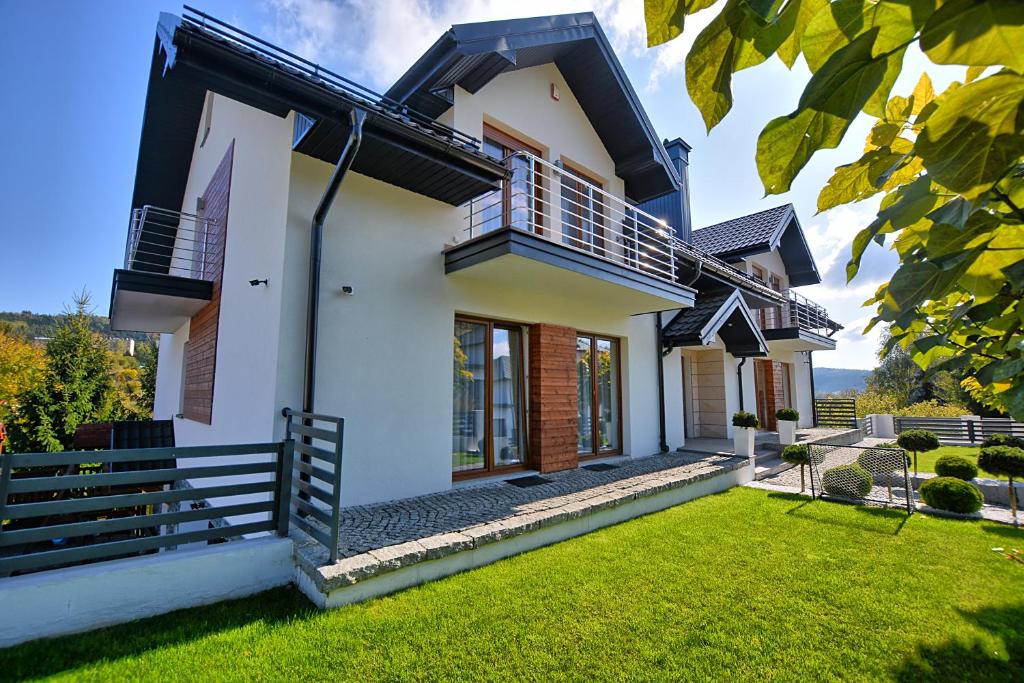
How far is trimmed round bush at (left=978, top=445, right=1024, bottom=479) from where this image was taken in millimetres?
7605

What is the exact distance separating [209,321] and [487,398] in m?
5.71

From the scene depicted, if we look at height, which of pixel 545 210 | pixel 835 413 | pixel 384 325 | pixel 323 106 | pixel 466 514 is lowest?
pixel 466 514

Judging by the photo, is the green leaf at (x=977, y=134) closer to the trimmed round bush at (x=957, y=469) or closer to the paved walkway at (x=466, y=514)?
the paved walkway at (x=466, y=514)

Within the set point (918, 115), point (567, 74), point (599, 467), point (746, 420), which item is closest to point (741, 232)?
point (746, 420)

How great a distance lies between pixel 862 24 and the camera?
2.47ft

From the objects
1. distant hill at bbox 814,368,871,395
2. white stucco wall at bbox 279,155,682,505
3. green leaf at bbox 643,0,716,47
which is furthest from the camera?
distant hill at bbox 814,368,871,395

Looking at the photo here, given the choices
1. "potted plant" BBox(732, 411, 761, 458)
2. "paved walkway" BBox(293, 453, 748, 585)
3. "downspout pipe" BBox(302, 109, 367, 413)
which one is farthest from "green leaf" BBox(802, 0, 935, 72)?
"potted plant" BBox(732, 411, 761, 458)

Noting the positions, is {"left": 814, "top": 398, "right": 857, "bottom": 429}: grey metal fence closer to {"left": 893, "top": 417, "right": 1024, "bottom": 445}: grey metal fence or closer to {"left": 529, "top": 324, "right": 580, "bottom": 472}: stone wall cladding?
{"left": 893, "top": 417, "right": 1024, "bottom": 445}: grey metal fence

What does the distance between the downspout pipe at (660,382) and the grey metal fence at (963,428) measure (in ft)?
46.7

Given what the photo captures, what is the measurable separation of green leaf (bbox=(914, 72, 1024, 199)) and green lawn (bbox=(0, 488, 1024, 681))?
3.70 m

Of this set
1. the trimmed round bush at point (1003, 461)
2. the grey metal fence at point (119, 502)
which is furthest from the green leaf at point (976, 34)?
the trimmed round bush at point (1003, 461)

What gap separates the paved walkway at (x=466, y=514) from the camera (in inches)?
178

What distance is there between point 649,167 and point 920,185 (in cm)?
1104

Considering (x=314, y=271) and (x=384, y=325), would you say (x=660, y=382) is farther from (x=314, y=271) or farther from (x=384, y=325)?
(x=314, y=271)
